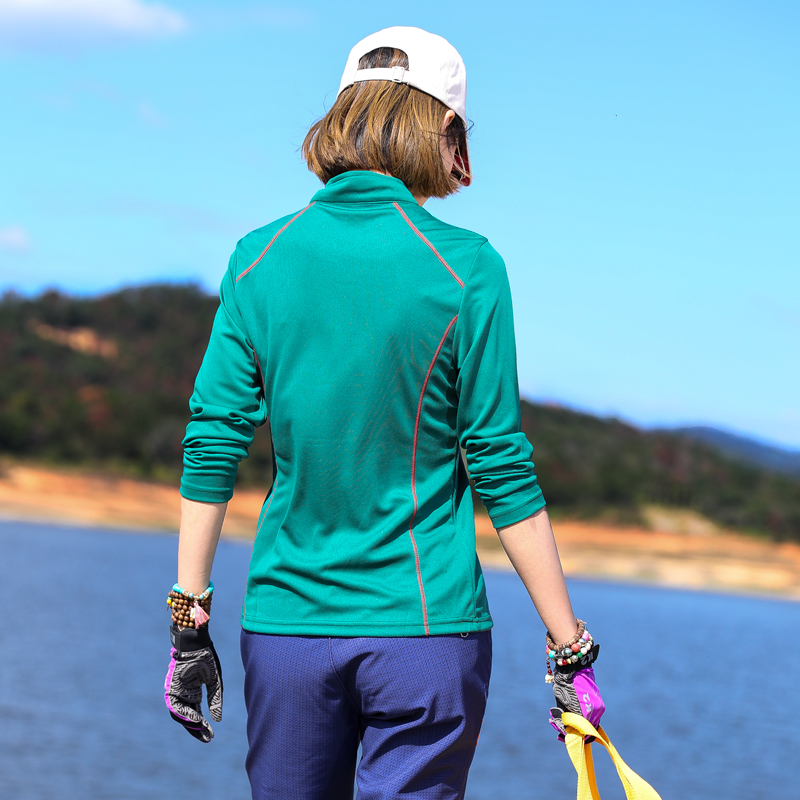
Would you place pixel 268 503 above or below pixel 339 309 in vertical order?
below

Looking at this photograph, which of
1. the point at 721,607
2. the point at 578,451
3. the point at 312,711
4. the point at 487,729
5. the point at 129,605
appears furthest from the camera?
the point at 578,451

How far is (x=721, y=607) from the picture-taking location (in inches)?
1209

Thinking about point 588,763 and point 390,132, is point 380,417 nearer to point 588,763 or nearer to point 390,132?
point 390,132

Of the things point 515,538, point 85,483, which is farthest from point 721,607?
point 515,538

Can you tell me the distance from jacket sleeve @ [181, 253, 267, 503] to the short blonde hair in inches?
11.0

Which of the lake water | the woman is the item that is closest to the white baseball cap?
the woman

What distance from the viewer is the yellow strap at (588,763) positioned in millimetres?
1650

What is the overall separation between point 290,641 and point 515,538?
0.41 meters

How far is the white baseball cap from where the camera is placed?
5.71 ft

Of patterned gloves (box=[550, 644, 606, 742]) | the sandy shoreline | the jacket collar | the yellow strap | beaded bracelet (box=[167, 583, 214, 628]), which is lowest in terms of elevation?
the sandy shoreline

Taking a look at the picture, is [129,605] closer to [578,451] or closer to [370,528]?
[370,528]

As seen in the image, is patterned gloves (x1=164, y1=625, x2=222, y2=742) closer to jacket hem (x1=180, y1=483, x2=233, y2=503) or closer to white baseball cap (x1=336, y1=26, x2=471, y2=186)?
jacket hem (x1=180, y1=483, x2=233, y2=503)

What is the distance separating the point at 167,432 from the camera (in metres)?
42.8

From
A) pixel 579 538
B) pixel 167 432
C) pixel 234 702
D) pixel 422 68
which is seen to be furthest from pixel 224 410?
pixel 167 432
